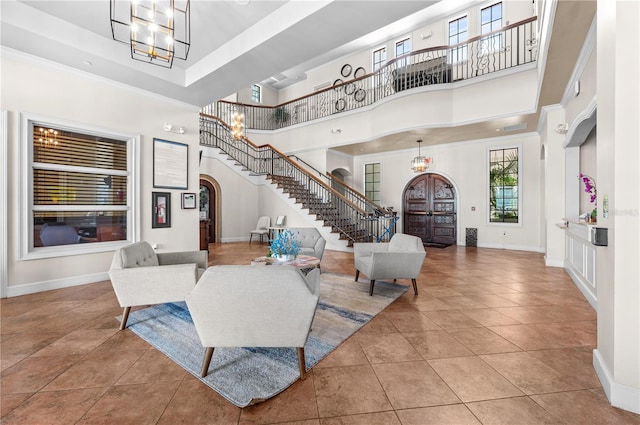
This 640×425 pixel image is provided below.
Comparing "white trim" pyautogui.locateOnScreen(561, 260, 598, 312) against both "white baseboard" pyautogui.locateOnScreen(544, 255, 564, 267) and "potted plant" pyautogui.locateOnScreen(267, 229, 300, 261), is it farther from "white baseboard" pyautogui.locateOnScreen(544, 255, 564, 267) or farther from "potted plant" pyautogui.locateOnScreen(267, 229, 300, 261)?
"potted plant" pyautogui.locateOnScreen(267, 229, 300, 261)

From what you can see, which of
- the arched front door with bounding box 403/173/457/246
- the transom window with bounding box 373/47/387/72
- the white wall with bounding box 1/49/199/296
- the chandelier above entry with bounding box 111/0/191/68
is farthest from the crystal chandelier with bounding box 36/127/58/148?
the transom window with bounding box 373/47/387/72

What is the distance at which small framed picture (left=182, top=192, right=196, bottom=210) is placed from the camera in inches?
224

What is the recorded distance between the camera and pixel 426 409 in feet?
5.72

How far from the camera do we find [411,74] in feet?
24.8

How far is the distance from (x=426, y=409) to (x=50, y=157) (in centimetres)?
563

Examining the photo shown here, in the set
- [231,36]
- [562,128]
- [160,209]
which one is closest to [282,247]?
[160,209]

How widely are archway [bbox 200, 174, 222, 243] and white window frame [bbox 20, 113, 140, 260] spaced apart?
4580 mm

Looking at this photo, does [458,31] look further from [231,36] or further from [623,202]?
[623,202]

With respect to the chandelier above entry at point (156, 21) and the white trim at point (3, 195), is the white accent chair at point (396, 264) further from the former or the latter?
the white trim at point (3, 195)

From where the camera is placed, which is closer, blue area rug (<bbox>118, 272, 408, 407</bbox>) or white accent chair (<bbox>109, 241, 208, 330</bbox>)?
blue area rug (<bbox>118, 272, 408, 407</bbox>)

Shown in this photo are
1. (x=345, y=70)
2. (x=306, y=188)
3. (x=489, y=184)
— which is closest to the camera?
(x=489, y=184)

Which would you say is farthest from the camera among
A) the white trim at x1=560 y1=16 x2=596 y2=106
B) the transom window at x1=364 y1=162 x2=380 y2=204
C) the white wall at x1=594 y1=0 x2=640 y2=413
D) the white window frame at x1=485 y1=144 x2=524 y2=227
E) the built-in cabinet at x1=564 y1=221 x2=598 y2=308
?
the transom window at x1=364 y1=162 x2=380 y2=204

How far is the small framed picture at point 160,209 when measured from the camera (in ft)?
17.2

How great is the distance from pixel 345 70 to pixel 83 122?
9667 millimetres
